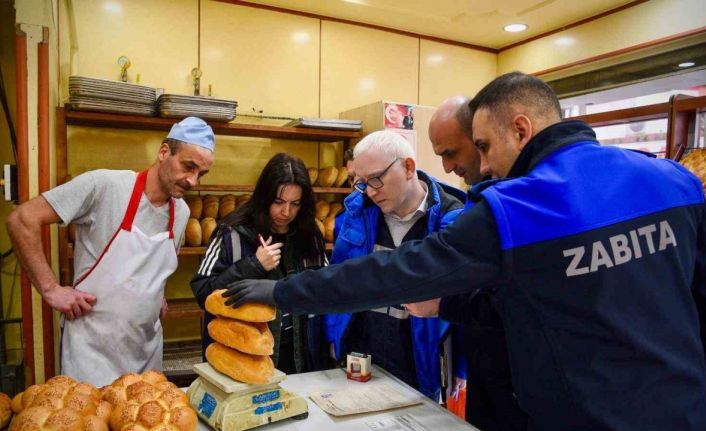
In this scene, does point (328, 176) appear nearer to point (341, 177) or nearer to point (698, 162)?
point (341, 177)

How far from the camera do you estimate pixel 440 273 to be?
3.39 feet

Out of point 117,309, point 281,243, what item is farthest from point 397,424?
point 117,309

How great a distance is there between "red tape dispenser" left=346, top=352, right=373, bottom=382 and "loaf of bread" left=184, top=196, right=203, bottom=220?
2086 millimetres

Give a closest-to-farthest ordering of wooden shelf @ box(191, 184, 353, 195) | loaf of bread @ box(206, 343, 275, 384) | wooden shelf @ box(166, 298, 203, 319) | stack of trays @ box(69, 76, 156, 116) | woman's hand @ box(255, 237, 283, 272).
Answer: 1. loaf of bread @ box(206, 343, 275, 384)
2. woman's hand @ box(255, 237, 283, 272)
3. stack of trays @ box(69, 76, 156, 116)
4. wooden shelf @ box(166, 298, 203, 319)
5. wooden shelf @ box(191, 184, 353, 195)

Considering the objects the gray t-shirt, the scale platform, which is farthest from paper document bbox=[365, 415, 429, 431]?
the gray t-shirt

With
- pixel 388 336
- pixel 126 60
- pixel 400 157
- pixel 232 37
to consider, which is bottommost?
pixel 388 336

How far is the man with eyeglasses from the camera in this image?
5.60 ft

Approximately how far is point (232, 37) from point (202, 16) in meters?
0.26

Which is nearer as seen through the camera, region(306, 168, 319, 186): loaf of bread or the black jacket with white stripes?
the black jacket with white stripes

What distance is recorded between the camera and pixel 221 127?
Result: 132 inches

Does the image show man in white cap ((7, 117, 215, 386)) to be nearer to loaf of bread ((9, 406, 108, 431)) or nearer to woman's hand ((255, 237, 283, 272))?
woman's hand ((255, 237, 283, 272))

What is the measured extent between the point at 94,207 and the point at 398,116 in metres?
2.43

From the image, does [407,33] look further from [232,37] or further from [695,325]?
[695,325]

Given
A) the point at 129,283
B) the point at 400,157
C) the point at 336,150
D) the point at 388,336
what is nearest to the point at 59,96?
the point at 129,283
